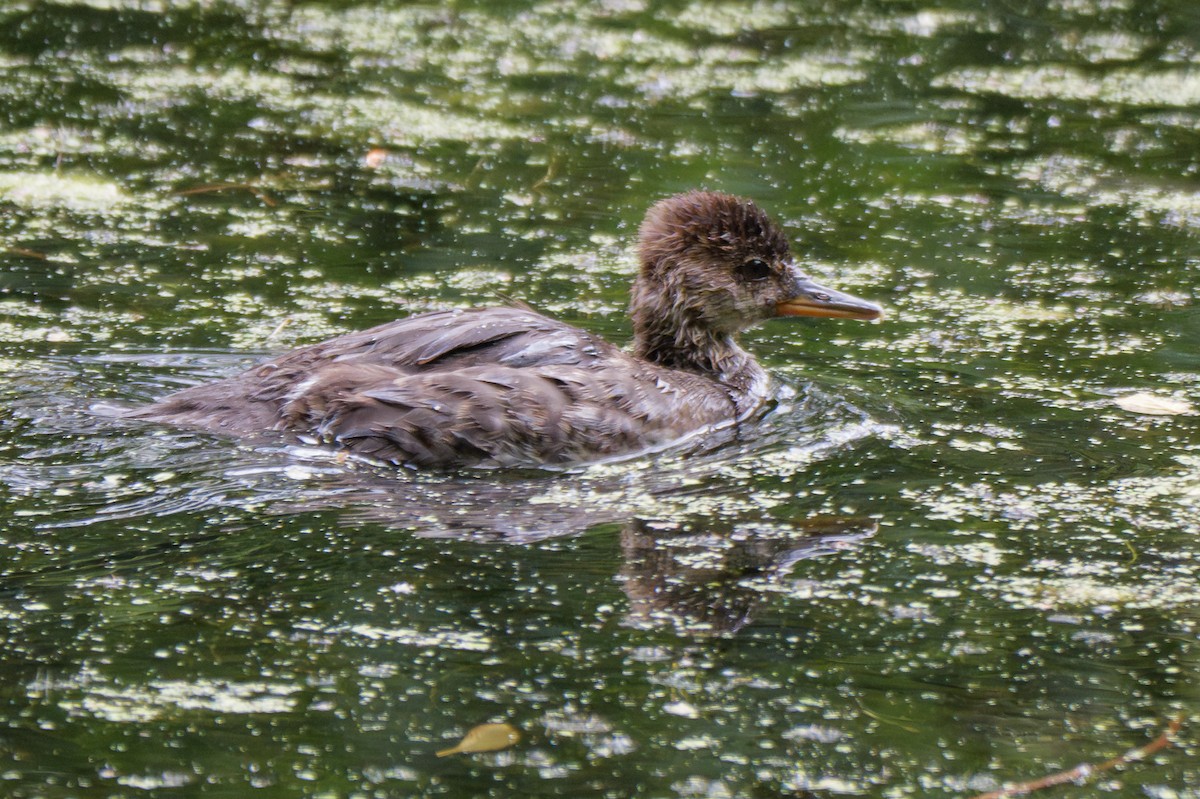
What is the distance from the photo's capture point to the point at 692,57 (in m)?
11.8

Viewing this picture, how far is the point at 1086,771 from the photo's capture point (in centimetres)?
398

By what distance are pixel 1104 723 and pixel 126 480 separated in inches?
130

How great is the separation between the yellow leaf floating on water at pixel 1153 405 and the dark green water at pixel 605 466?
0.06 metres

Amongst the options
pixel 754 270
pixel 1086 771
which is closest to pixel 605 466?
pixel 754 270

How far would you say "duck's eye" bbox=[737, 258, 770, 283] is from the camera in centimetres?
706

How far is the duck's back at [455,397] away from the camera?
597cm

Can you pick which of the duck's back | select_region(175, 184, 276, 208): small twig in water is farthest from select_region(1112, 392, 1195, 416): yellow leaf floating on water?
select_region(175, 184, 276, 208): small twig in water

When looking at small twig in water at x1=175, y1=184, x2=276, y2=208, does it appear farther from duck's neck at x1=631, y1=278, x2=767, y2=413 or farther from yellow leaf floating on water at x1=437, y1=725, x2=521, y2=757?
yellow leaf floating on water at x1=437, y1=725, x2=521, y2=757

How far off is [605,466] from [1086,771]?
8.27 ft

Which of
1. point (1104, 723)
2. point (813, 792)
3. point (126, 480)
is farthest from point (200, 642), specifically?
point (1104, 723)

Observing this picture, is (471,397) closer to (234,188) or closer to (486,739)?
(486,739)

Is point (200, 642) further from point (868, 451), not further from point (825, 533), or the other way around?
point (868, 451)

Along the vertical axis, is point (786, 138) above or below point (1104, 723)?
above

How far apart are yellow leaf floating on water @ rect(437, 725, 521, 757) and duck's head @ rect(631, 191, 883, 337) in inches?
127
